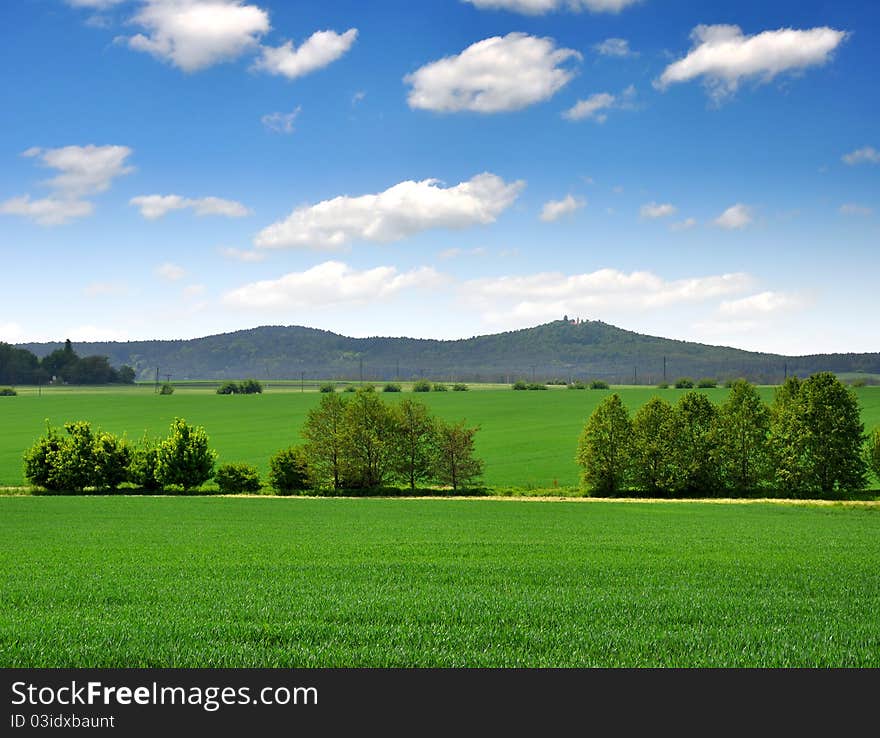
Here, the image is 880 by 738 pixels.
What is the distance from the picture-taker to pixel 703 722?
24.7 ft

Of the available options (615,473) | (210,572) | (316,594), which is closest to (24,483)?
(615,473)

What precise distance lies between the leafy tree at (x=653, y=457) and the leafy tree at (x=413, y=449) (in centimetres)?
1624

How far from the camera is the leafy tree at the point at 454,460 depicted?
59.2 meters

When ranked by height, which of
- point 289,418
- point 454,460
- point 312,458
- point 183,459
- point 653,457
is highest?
point 289,418

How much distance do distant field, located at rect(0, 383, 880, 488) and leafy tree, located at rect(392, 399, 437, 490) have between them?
20.3 ft

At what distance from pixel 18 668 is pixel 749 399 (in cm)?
5878

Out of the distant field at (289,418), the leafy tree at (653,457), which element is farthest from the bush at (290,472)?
the leafy tree at (653,457)

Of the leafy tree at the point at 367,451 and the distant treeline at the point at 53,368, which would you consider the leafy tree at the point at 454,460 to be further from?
the distant treeline at the point at 53,368

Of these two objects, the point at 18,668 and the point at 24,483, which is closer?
the point at 18,668

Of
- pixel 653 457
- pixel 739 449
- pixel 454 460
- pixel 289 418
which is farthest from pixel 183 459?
pixel 289 418

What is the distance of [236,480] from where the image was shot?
5653 cm

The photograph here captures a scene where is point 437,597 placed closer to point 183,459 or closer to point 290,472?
point 290,472

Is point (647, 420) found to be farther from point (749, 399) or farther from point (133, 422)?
point (133, 422)

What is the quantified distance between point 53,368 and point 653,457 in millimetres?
179566
